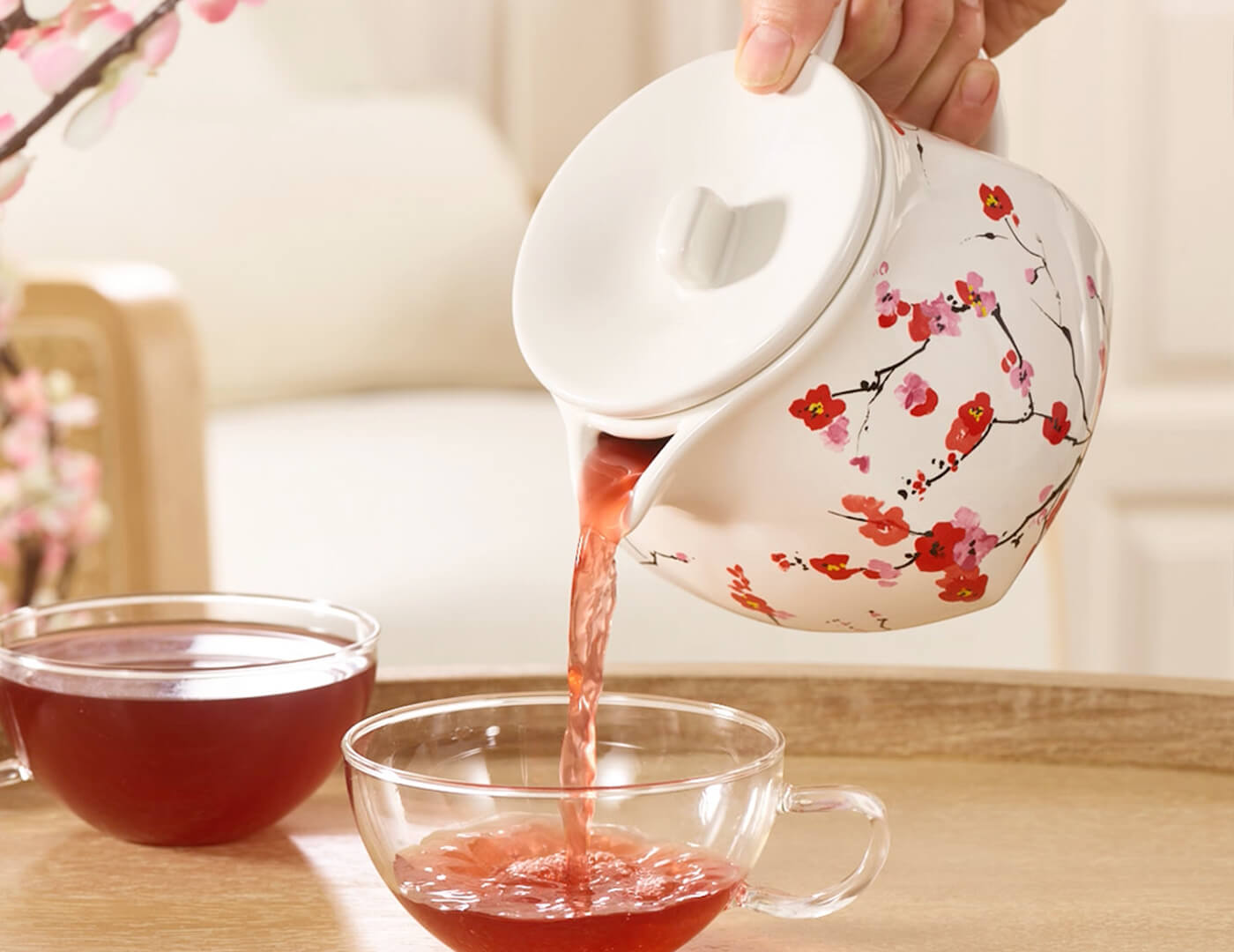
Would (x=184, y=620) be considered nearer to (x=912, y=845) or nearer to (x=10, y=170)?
(x=10, y=170)

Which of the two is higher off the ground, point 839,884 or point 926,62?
point 926,62

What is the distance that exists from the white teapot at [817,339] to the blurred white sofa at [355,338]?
919 mm

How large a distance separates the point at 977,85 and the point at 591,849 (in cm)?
43

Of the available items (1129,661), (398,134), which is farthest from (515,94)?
(1129,661)

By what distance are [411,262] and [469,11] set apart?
Result: 1.02m

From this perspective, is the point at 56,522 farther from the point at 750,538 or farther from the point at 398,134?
the point at 750,538

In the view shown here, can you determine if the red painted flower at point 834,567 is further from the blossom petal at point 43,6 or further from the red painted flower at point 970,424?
the blossom petal at point 43,6

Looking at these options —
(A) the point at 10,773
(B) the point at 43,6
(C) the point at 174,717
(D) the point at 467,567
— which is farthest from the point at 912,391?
(B) the point at 43,6

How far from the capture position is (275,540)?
176 centimetres

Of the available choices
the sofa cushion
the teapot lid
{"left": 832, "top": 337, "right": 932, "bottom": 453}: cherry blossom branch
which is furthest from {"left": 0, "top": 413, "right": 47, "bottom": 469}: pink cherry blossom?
{"left": 832, "top": 337, "right": 932, "bottom": 453}: cherry blossom branch

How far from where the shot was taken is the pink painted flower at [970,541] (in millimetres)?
698

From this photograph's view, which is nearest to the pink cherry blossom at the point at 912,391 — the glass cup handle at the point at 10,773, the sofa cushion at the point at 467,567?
the glass cup handle at the point at 10,773

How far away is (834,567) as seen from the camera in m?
0.70

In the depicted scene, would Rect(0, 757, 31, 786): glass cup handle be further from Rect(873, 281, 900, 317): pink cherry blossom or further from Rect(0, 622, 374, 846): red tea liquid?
Rect(873, 281, 900, 317): pink cherry blossom
